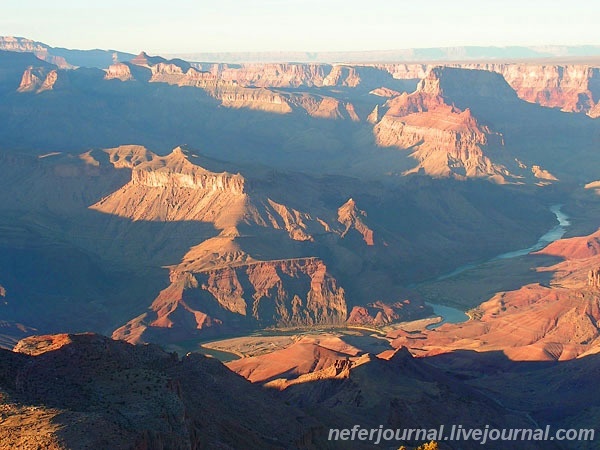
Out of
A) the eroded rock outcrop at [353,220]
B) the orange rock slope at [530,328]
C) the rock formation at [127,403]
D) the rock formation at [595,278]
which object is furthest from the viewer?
the eroded rock outcrop at [353,220]

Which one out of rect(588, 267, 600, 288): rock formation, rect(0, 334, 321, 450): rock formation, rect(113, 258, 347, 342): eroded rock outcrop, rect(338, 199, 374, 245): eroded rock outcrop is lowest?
rect(113, 258, 347, 342): eroded rock outcrop

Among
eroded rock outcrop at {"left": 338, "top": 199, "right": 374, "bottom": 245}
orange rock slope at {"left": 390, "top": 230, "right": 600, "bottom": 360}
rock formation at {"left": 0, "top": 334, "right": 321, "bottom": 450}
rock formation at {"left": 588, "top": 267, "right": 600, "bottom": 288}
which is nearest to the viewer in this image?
rock formation at {"left": 0, "top": 334, "right": 321, "bottom": 450}

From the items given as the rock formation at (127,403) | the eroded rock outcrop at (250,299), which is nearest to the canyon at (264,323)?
the rock formation at (127,403)

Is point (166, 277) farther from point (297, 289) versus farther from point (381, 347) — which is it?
point (381, 347)

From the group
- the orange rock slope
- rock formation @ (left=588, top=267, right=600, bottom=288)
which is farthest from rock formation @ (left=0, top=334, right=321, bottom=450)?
rock formation @ (left=588, top=267, right=600, bottom=288)

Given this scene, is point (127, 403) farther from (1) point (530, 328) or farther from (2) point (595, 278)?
(2) point (595, 278)

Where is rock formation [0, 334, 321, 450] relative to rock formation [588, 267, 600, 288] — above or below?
above

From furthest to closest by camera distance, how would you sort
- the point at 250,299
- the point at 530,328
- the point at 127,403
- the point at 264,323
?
the point at 250,299 < the point at 264,323 < the point at 530,328 < the point at 127,403

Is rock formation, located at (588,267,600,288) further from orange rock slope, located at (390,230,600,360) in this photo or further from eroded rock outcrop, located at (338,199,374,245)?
eroded rock outcrop, located at (338,199,374,245)

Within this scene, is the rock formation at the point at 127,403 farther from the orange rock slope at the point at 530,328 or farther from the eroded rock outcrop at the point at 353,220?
the eroded rock outcrop at the point at 353,220

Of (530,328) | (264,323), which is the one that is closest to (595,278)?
(530,328)

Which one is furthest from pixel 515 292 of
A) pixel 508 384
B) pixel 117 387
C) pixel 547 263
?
pixel 117 387

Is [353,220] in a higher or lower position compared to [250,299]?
higher
